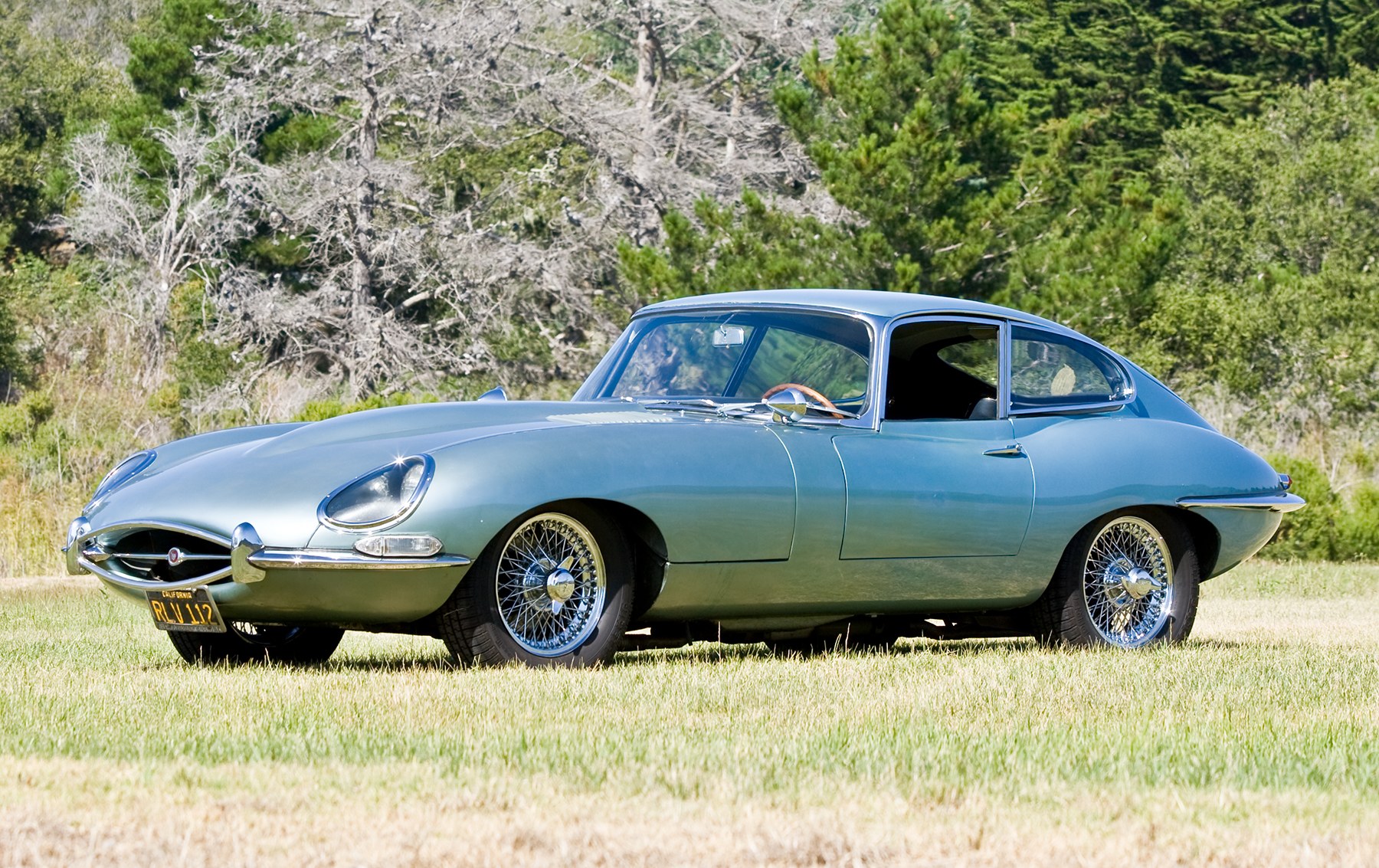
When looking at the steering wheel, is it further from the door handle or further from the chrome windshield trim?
the chrome windshield trim

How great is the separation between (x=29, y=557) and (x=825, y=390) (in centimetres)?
921

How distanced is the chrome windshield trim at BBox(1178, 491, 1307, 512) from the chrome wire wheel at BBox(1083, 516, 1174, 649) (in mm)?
203

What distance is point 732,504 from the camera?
6.77 metres

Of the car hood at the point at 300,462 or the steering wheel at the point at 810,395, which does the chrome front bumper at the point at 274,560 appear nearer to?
the car hood at the point at 300,462

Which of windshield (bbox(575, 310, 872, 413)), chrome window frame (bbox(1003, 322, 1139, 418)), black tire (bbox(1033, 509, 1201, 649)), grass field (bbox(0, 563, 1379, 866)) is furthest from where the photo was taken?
chrome window frame (bbox(1003, 322, 1139, 418))

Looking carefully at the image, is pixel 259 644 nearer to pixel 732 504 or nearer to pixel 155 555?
pixel 155 555

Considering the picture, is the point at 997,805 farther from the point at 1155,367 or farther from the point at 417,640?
the point at 1155,367

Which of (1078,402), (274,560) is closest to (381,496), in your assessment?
(274,560)

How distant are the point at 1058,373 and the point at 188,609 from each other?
12.9ft

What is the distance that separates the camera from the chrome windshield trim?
814 cm

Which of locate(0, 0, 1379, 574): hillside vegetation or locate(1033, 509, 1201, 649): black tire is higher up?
locate(0, 0, 1379, 574): hillside vegetation

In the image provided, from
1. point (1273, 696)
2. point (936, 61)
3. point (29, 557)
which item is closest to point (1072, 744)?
point (1273, 696)

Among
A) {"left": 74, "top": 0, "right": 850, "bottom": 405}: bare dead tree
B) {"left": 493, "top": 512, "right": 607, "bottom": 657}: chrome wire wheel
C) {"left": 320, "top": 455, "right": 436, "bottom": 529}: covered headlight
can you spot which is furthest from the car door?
{"left": 74, "top": 0, "right": 850, "bottom": 405}: bare dead tree

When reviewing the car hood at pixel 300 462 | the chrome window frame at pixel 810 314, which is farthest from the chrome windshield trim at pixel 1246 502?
the car hood at pixel 300 462
